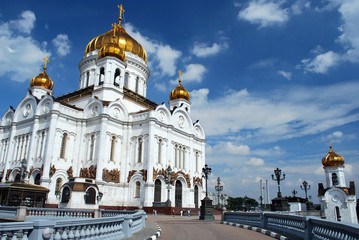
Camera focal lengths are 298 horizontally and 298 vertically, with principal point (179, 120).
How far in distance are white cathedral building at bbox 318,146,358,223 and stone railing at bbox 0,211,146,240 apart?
121 ft

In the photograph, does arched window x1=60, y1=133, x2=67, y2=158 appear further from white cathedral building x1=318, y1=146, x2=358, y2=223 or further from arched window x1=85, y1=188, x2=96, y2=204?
white cathedral building x1=318, y1=146, x2=358, y2=223

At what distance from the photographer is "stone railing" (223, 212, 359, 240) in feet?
19.7

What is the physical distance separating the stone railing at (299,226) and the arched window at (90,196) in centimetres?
1065

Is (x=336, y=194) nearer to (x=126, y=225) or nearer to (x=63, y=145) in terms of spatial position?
(x=63, y=145)

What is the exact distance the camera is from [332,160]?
40562mm

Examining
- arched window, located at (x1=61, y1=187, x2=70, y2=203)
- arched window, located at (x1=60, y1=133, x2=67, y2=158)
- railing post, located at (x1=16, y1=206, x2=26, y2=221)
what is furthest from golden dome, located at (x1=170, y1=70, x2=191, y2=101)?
railing post, located at (x1=16, y1=206, x2=26, y2=221)

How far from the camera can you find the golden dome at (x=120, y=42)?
38656 mm

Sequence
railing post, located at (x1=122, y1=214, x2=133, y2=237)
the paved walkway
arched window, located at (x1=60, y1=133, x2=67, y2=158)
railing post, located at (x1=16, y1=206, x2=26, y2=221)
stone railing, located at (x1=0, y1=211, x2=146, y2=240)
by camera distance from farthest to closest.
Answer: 1. arched window, located at (x1=60, y1=133, x2=67, y2=158)
2. railing post, located at (x1=16, y1=206, x2=26, y2=221)
3. the paved walkway
4. railing post, located at (x1=122, y1=214, x2=133, y2=237)
5. stone railing, located at (x1=0, y1=211, x2=146, y2=240)

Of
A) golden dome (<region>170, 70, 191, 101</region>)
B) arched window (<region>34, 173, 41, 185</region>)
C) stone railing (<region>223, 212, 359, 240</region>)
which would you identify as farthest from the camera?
golden dome (<region>170, 70, 191, 101</region>)

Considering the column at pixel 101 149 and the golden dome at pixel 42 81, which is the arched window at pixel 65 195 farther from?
the golden dome at pixel 42 81

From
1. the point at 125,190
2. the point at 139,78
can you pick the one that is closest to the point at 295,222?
the point at 125,190

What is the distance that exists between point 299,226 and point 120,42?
112 feet

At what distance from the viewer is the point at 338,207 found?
38.8m

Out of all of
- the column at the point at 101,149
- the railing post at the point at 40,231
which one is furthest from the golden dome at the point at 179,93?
the railing post at the point at 40,231
